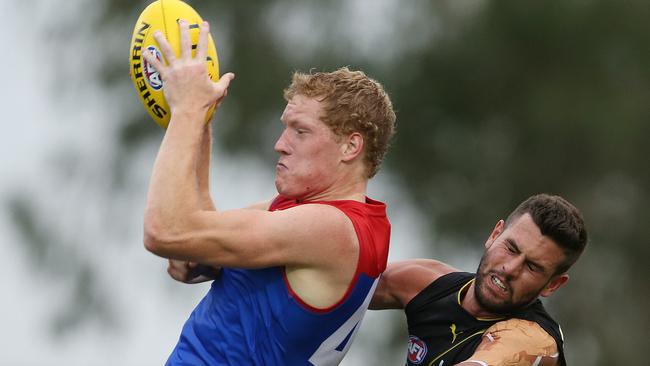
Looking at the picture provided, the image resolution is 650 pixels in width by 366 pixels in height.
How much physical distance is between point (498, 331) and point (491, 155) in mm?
9794

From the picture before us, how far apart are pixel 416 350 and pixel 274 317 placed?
108 cm

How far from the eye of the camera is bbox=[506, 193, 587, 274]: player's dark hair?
605cm

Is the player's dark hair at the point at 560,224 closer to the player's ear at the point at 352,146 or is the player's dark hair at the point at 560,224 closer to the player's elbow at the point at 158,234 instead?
the player's ear at the point at 352,146

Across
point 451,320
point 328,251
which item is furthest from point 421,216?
point 328,251

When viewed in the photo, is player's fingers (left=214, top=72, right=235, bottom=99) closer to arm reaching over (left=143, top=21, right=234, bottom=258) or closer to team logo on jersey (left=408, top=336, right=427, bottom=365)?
arm reaching over (left=143, top=21, right=234, bottom=258)

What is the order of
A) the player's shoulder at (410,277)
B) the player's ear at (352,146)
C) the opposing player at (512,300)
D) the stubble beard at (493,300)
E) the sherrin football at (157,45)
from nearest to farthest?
the sherrin football at (157,45) → the player's ear at (352,146) → the opposing player at (512,300) → the stubble beard at (493,300) → the player's shoulder at (410,277)

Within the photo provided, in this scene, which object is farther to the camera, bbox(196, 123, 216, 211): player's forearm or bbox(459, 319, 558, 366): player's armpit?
bbox(196, 123, 216, 211): player's forearm

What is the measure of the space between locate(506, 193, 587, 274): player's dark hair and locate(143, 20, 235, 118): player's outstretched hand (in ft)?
5.16

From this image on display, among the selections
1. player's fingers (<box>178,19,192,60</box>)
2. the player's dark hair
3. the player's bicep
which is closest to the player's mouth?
the player's dark hair

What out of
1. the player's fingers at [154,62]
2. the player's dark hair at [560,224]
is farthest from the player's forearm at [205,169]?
the player's dark hair at [560,224]

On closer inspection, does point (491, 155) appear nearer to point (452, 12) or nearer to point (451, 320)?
point (452, 12)

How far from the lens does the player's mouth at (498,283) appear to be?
607cm

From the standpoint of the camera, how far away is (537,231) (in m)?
6.07

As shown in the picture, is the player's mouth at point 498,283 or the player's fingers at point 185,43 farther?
the player's mouth at point 498,283
